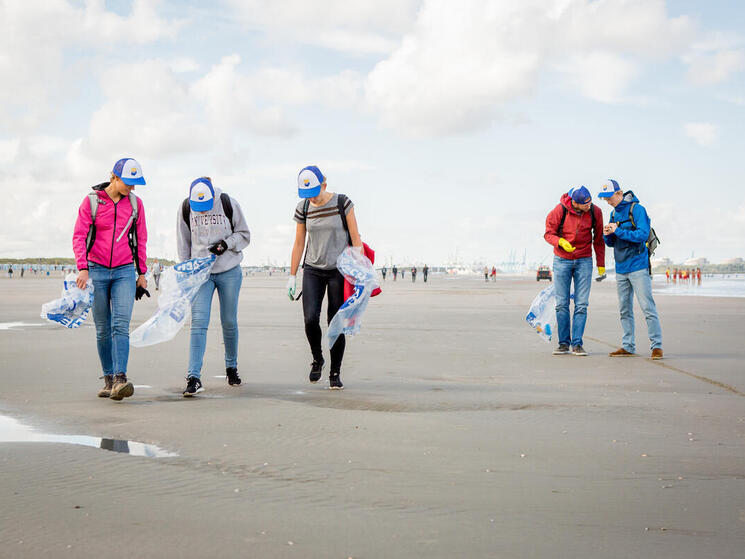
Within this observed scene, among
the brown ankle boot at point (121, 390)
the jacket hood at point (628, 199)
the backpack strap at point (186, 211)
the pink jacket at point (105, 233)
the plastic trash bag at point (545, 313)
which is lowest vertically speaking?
the brown ankle boot at point (121, 390)

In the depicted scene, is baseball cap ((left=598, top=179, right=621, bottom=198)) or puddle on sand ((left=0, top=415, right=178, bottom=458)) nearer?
puddle on sand ((left=0, top=415, right=178, bottom=458))

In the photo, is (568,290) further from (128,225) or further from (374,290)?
(128,225)

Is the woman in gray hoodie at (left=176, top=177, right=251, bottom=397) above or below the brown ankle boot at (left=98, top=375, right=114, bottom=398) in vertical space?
above

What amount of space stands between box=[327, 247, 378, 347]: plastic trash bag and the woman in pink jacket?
1684 mm

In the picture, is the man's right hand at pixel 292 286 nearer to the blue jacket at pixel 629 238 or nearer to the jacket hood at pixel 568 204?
the jacket hood at pixel 568 204

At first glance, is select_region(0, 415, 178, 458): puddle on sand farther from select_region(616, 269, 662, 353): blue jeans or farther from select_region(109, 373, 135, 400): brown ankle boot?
select_region(616, 269, 662, 353): blue jeans

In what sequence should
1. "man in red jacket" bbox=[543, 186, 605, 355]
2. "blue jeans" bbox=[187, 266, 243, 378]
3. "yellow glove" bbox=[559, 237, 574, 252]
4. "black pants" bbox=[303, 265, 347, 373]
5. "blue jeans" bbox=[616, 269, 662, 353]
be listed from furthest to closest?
"man in red jacket" bbox=[543, 186, 605, 355] < "yellow glove" bbox=[559, 237, 574, 252] < "blue jeans" bbox=[616, 269, 662, 353] < "black pants" bbox=[303, 265, 347, 373] < "blue jeans" bbox=[187, 266, 243, 378]

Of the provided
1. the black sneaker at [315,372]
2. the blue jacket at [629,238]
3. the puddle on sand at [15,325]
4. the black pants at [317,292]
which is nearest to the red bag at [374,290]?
the black pants at [317,292]

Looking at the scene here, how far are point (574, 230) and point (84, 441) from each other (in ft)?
21.8

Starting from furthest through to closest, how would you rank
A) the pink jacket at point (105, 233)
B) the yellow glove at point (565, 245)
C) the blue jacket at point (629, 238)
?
the yellow glove at point (565, 245) < the blue jacket at point (629, 238) < the pink jacket at point (105, 233)

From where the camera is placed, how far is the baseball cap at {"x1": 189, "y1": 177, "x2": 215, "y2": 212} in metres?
6.50

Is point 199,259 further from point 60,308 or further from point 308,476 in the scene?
point 308,476

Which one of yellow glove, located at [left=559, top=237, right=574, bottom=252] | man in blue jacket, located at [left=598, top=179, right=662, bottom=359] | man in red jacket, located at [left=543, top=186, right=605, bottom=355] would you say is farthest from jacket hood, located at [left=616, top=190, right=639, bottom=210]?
yellow glove, located at [left=559, top=237, right=574, bottom=252]

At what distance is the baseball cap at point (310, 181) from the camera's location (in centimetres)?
659
